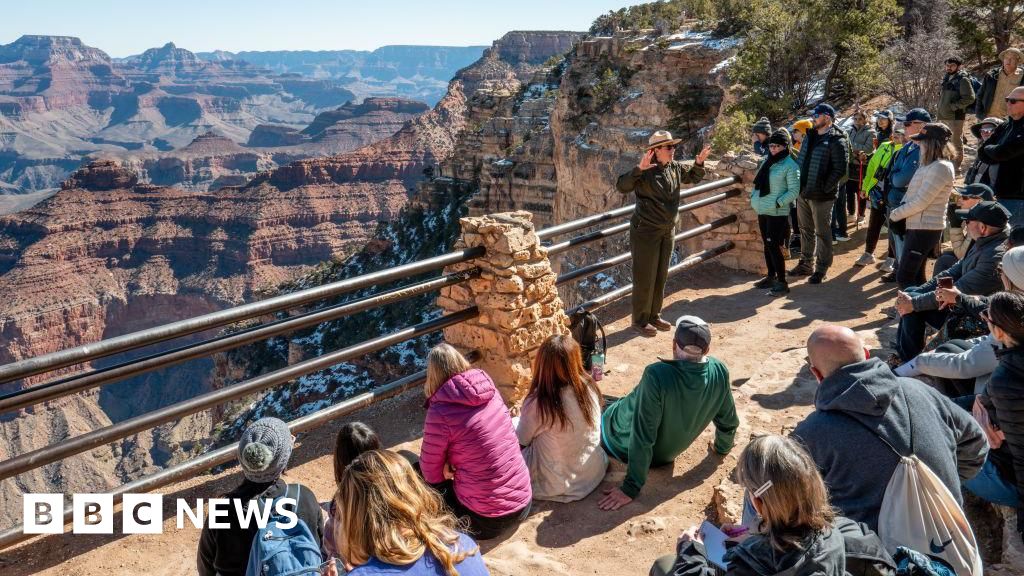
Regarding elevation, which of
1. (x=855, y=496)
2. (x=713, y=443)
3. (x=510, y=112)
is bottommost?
(x=713, y=443)

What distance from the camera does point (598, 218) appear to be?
5902 mm

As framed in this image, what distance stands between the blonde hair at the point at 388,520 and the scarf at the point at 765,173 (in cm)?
542

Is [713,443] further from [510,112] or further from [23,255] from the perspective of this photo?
[23,255]

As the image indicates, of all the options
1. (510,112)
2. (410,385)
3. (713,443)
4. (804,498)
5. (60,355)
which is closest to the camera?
(804,498)

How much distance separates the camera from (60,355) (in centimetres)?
335

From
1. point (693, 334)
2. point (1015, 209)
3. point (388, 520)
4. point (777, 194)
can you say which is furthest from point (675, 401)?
point (1015, 209)

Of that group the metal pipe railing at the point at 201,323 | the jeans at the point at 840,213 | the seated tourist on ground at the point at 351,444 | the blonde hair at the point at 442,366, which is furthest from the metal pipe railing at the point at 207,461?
the jeans at the point at 840,213

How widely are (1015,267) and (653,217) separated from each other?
248 cm

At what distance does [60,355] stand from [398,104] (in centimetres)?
→ 18156

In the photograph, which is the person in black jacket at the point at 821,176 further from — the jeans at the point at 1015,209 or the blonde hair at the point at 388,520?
the blonde hair at the point at 388,520

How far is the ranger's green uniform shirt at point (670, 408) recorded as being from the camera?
3771mm

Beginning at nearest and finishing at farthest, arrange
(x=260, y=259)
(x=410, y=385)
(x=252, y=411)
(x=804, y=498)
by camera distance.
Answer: (x=804, y=498), (x=410, y=385), (x=252, y=411), (x=260, y=259)

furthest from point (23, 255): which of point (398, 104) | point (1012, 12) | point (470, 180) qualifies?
point (398, 104)

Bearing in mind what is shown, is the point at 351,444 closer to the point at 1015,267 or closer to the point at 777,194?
the point at 1015,267
